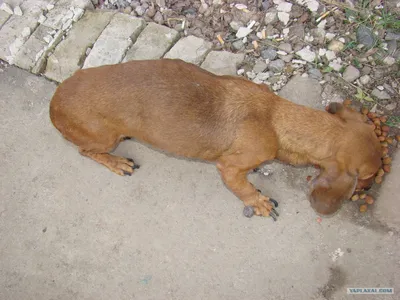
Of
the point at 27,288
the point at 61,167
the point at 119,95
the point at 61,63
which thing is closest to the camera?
the point at 119,95

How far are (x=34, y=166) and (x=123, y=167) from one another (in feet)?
3.64

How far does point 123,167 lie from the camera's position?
14.9 ft

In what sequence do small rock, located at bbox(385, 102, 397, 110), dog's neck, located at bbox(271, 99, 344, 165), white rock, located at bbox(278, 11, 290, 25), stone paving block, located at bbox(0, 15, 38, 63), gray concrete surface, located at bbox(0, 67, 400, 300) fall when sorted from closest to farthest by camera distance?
1. dog's neck, located at bbox(271, 99, 344, 165)
2. gray concrete surface, located at bbox(0, 67, 400, 300)
3. small rock, located at bbox(385, 102, 397, 110)
4. white rock, located at bbox(278, 11, 290, 25)
5. stone paving block, located at bbox(0, 15, 38, 63)

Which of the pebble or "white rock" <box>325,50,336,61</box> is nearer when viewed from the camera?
"white rock" <box>325,50,336,61</box>

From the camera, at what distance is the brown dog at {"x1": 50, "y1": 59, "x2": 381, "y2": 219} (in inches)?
140

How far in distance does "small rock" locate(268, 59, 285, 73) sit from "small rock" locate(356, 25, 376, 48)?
0.93m

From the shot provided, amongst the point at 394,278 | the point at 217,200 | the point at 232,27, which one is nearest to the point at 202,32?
the point at 232,27

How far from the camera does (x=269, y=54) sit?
4.85m

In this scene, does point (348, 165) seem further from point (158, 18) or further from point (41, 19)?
point (41, 19)

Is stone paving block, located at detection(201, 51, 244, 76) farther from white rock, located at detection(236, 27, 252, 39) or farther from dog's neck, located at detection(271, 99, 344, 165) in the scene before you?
dog's neck, located at detection(271, 99, 344, 165)

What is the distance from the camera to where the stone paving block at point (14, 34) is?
17.2 feet

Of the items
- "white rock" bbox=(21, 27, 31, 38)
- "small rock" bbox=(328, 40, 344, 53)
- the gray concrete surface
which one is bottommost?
the gray concrete surface

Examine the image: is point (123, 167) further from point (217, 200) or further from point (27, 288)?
point (27, 288)

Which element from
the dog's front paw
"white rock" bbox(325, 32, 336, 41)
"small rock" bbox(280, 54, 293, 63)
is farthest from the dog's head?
"white rock" bbox(325, 32, 336, 41)
